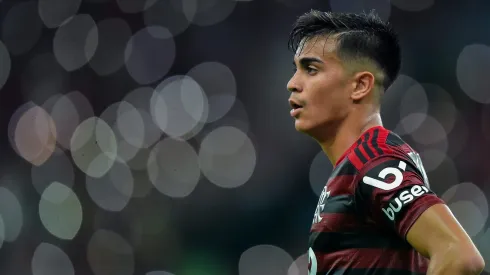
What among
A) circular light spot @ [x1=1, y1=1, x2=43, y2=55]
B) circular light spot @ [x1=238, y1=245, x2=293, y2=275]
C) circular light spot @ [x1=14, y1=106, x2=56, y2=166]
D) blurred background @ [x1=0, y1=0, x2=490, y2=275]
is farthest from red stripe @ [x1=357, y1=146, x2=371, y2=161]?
circular light spot @ [x1=1, y1=1, x2=43, y2=55]

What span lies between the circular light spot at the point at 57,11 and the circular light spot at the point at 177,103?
4257mm

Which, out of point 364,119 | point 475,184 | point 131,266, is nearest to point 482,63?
point 475,184

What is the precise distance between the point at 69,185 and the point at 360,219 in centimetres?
2245

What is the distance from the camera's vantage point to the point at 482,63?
21281mm

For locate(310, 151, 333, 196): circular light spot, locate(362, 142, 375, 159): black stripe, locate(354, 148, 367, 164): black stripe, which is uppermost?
locate(362, 142, 375, 159): black stripe

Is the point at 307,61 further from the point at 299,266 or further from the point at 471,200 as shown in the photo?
the point at 471,200

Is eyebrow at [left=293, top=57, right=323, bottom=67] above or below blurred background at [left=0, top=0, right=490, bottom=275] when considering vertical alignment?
above

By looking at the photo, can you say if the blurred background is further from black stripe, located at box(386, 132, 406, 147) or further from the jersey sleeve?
the jersey sleeve

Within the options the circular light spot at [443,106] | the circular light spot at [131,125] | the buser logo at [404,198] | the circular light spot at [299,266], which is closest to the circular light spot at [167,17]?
the circular light spot at [131,125]

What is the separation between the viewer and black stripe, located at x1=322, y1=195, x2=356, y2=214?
2.83 meters

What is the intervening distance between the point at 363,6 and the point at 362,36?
1815 centimetres

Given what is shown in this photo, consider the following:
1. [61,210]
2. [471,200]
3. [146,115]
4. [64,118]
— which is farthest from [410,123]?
[64,118]

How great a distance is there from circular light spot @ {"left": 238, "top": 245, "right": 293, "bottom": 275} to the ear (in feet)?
36.3

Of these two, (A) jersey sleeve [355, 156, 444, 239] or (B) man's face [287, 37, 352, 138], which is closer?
(A) jersey sleeve [355, 156, 444, 239]
